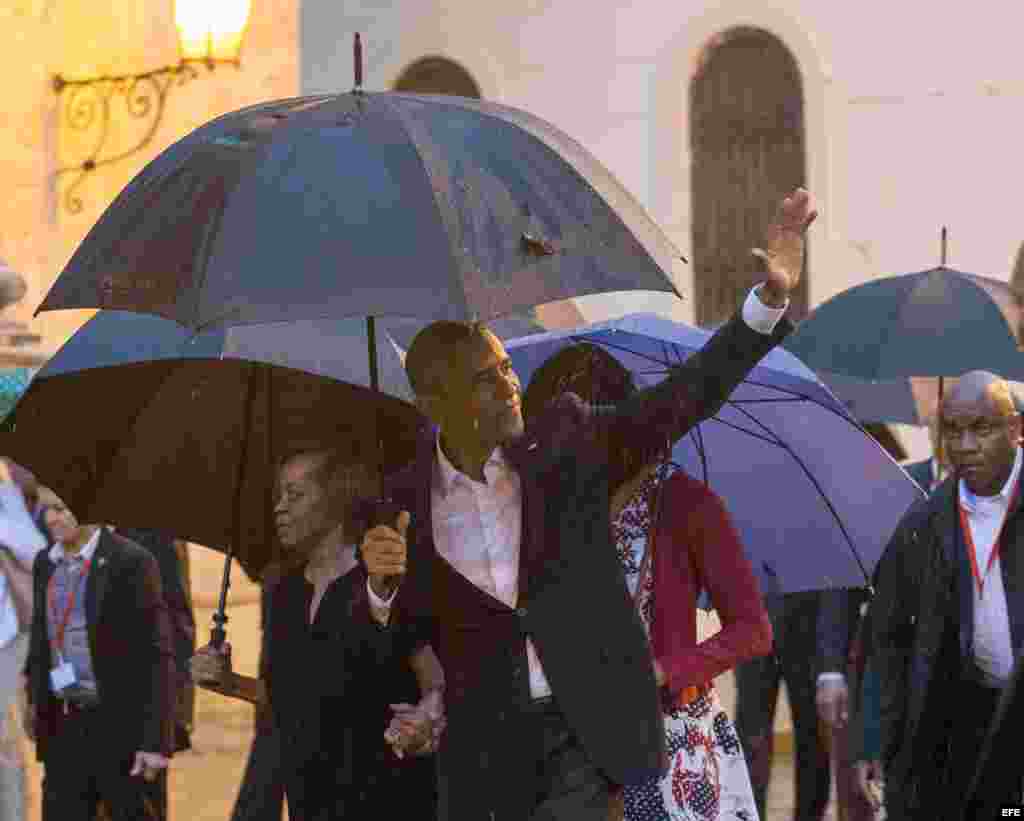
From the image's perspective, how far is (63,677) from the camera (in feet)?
33.3

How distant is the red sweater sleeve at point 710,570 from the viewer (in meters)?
6.28

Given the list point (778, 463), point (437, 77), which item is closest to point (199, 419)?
point (778, 463)

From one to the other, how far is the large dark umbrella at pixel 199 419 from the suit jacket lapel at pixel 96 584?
2777mm

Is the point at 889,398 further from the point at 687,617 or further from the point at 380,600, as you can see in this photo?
the point at 380,600

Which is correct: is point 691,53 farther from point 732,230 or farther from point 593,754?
point 593,754

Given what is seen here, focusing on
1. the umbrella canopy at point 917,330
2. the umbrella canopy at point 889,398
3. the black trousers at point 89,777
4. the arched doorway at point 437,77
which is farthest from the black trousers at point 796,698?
the arched doorway at point 437,77

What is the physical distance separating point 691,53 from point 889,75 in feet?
4.25

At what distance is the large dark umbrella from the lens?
22.5ft

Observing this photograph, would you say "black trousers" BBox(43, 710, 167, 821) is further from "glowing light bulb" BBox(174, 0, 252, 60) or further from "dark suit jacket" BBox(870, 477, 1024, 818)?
"glowing light bulb" BBox(174, 0, 252, 60)

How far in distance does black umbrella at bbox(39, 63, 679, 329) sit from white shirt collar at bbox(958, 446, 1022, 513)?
224 cm

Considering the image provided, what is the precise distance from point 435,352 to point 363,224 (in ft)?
2.02

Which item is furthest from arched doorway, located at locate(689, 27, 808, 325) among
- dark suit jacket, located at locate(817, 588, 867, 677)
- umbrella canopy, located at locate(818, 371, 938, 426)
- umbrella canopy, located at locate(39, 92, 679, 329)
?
umbrella canopy, located at locate(39, 92, 679, 329)

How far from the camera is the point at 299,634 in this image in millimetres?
7094

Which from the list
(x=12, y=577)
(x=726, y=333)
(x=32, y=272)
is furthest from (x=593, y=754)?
(x=32, y=272)
